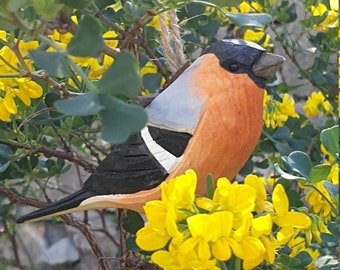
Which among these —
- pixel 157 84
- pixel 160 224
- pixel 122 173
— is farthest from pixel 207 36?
pixel 160 224

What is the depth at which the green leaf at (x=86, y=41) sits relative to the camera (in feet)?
1.94

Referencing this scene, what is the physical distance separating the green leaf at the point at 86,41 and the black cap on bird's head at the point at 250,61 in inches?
9.3

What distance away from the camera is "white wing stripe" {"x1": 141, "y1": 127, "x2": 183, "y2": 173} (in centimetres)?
78

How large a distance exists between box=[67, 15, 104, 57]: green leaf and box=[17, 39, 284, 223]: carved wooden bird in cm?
21

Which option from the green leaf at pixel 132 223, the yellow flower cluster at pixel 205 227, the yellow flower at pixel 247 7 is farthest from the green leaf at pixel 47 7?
the yellow flower at pixel 247 7

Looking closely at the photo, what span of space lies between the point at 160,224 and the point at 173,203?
0.09 feet

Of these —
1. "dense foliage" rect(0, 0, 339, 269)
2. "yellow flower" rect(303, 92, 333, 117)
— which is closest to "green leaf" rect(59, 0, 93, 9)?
"dense foliage" rect(0, 0, 339, 269)

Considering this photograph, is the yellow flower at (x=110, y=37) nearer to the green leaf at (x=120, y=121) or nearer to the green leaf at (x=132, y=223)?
the green leaf at (x=132, y=223)

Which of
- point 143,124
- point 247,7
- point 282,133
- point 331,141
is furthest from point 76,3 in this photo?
point 247,7

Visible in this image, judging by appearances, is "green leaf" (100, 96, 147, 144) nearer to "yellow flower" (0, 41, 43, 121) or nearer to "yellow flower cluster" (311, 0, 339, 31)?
"yellow flower" (0, 41, 43, 121)

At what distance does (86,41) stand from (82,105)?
6cm

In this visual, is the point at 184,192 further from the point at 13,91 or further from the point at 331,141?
the point at 13,91

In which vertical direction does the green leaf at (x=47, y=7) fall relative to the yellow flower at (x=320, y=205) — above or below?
above

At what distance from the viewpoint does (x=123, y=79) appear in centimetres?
57
